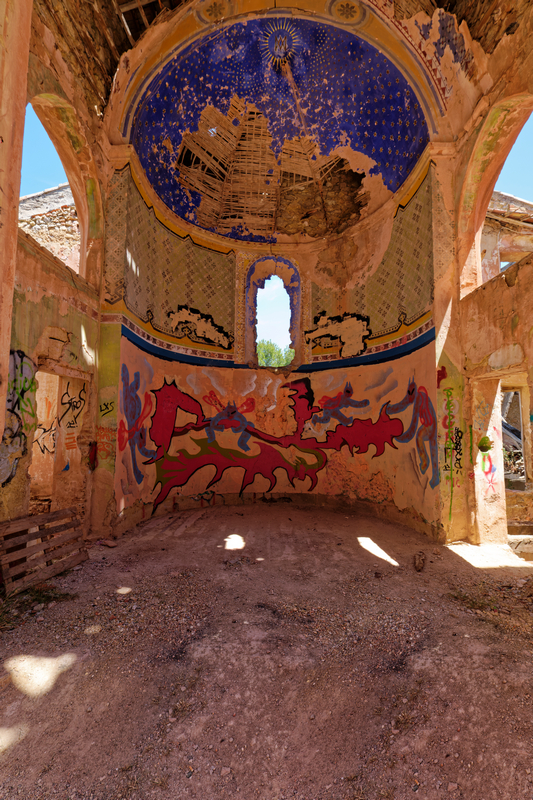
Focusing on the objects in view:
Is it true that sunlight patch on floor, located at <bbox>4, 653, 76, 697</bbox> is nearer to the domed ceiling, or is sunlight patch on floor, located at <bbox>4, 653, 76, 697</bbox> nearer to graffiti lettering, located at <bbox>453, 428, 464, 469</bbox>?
graffiti lettering, located at <bbox>453, 428, 464, 469</bbox>

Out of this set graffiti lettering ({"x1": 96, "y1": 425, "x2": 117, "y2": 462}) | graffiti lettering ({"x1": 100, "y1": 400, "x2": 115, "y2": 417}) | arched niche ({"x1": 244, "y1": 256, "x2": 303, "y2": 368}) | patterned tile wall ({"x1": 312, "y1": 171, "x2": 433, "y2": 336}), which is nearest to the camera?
graffiti lettering ({"x1": 96, "y1": 425, "x2": 117, "y2": 462})

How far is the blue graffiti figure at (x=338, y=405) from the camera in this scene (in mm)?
9516

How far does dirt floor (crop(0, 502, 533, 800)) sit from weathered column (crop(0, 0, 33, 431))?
226 centimetres

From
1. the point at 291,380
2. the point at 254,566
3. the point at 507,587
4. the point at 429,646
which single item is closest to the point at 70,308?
the point at 254,566

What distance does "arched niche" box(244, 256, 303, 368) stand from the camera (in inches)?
414

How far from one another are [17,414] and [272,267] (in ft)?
26.3

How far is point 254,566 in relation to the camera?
17.8ft

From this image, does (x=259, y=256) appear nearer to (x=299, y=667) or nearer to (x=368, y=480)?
(x=368, y=480)

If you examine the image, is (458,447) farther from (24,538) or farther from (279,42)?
(279,42)

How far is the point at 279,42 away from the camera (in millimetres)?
8062

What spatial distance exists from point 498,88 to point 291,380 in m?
6.82

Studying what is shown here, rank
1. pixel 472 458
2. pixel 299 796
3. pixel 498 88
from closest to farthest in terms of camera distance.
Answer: pixel 299 796
pixel 498 88
pixel 472 458

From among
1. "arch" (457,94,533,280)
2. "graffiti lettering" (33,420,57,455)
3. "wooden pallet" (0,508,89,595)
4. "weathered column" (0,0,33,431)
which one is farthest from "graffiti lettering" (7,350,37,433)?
"arch" (457,94,533,280)

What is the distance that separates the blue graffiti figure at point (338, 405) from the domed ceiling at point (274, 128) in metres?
4.59
